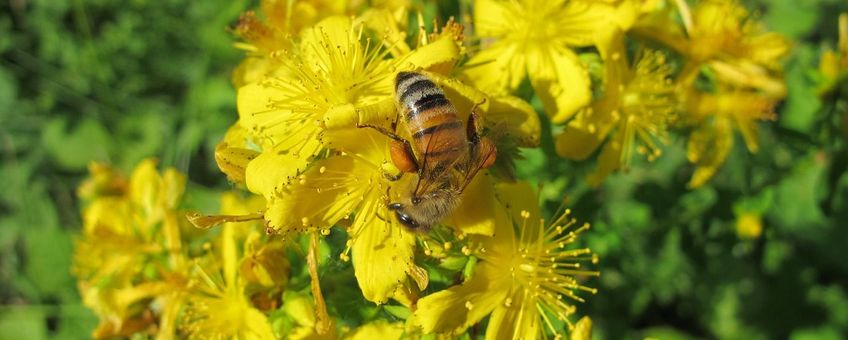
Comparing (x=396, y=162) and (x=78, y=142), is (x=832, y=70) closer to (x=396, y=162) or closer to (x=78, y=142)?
(x=396, y=162)

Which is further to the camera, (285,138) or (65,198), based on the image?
(65,198)

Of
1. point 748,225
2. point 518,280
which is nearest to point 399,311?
point 518,280

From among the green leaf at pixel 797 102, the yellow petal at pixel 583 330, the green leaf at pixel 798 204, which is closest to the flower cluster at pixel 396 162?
the yellow petal at pixel 583 330

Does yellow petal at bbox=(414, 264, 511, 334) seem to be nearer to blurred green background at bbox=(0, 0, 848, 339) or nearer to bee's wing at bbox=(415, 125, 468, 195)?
bee's wing at bbox=(415, 125, 468, 195)

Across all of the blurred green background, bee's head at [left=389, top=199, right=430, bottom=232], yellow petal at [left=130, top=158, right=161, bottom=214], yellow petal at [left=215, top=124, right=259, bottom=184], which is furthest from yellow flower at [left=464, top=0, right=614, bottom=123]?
yellow petal at [left=130, top=158, right=161, bottom=214]

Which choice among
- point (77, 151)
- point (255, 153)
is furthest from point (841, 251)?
point (77, 151)

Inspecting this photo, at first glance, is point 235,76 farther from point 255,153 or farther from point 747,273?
point 747,273

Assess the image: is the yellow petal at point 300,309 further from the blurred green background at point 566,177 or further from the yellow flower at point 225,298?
the blurred green background at point 566,177

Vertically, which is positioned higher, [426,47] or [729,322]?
[426,47]
